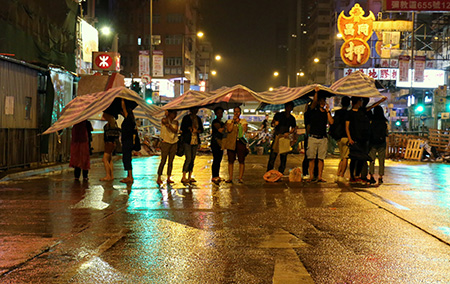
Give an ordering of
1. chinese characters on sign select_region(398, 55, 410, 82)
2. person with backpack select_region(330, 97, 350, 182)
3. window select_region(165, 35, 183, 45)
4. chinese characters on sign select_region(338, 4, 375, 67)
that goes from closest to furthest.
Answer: person with backpack select_region(330, 97, 350, 182) < chinese characters on sign select_region(338, 4, 375, 67) < chinese characters on sign select_region(398, 55, 410, 82) < window select_region(165, 35, 183, 45)

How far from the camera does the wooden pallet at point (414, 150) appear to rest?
2602 centimetres

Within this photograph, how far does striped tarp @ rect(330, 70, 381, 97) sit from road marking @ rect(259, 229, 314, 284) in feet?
22.2

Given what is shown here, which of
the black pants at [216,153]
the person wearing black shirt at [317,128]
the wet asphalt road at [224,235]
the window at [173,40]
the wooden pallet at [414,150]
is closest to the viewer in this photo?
the wet asphalt road at [224,235]

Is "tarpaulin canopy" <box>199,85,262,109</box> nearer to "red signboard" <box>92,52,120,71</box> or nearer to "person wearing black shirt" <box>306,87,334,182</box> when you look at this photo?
"person wearing black shirt" <box>306,87,334,182</box>

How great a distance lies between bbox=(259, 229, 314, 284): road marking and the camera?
4980 mm

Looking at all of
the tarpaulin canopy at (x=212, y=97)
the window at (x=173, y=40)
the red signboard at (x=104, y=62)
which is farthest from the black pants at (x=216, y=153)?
the window at (x=173, y=40)

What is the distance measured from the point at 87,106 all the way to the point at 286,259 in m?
8.81

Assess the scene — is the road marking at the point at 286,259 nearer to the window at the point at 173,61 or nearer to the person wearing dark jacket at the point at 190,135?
the person wearing dark jacket at the point at 190,135

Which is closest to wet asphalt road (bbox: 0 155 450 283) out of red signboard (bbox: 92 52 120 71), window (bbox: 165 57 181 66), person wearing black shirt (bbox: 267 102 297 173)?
person wearing black shirt (bbox: 267 102 297 173)

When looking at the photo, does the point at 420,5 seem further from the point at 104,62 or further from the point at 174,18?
the point at 174,18

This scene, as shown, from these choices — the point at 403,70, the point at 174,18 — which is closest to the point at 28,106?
the point at 403,70

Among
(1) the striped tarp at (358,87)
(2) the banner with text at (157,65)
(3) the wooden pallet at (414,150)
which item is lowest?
(3) the wooden pallet at (414,150)

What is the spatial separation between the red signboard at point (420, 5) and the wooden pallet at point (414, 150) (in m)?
6.36

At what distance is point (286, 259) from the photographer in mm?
5707
